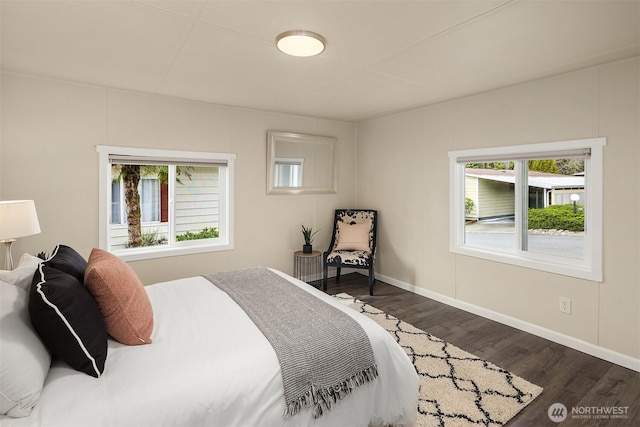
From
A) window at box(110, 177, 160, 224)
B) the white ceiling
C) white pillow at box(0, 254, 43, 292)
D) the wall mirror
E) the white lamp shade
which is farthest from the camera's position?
the wall mirror

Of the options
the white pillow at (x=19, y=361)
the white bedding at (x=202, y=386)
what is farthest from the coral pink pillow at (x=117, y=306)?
the white pillow at (x=19, y=361)

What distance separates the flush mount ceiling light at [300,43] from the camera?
6.95ft

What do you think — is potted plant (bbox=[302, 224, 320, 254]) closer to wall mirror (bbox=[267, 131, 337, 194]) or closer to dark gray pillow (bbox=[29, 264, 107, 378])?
wall mirror (bbox=[267, 131, 337, 194])

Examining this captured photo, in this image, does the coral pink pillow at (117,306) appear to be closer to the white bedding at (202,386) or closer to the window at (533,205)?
the white bedding at (202,386)

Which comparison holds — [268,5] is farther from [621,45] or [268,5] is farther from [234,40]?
[621,45]

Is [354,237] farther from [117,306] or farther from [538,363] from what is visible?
[117,306]

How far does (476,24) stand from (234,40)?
4.89 ft

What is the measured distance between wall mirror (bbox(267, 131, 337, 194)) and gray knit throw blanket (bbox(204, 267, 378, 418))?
247 cm

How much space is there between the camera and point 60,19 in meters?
1.96

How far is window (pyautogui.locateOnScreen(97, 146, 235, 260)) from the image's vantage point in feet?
11.4

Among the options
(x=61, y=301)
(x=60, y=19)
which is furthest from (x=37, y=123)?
(x=61, y=301)

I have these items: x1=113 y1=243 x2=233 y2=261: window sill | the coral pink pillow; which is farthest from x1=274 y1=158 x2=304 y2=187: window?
the coral pink pillow

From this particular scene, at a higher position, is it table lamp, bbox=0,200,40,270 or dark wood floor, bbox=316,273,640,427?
table lamp, bbox=0,200,40,270

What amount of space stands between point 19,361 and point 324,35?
2180 mm
